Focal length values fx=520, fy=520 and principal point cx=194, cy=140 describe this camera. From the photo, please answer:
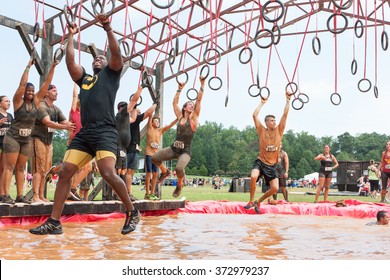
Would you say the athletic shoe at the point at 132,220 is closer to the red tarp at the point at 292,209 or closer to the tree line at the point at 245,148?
the red tarp at the point at 292,209

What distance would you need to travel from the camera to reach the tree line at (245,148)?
282ft

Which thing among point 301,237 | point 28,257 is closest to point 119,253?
point 28,257

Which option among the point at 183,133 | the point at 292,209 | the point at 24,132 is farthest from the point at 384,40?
the point at 24,132

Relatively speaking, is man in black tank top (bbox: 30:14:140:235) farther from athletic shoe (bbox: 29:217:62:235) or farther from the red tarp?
the red tarp

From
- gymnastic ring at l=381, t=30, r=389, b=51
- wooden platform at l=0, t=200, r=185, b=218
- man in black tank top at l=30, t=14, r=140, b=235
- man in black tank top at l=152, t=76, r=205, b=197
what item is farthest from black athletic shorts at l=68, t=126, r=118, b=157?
gymnastic ring at l=381, t=30, r=389, b=51

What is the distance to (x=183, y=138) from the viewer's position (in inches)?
337

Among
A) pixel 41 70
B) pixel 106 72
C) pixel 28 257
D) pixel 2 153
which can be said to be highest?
pixel 41 70

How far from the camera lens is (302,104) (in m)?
11.1

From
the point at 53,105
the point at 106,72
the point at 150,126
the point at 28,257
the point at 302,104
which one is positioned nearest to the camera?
the point at 28,257

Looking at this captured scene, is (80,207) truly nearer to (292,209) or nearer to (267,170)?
(267,170)

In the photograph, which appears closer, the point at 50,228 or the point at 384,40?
the point at 50,228

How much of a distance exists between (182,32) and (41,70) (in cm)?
358

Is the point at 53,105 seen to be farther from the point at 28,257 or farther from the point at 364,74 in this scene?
the point at 364,74

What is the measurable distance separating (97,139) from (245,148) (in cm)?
8878
